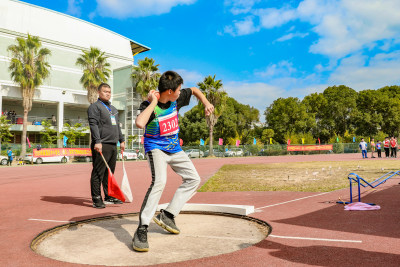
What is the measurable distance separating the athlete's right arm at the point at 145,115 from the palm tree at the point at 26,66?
34426mm

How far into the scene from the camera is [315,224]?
423 centimetres

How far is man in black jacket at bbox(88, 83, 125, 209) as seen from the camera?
19.2 ft

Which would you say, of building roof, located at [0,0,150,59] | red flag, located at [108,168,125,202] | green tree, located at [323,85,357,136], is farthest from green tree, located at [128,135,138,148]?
red flag, located at [108,168,125,202]

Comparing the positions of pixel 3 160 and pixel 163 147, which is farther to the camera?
pixel 3 160

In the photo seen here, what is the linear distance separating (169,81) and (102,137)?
117 inches

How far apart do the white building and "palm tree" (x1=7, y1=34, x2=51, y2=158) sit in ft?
8.42

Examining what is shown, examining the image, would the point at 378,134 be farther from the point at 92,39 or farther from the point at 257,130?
the point at 92,39

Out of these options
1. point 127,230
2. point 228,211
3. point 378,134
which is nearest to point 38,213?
point 127,230

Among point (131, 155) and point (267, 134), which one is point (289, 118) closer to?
point (267, 134)

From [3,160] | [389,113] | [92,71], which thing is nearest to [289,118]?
[389,113]

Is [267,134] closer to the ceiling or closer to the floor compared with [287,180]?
closer to the ceiling

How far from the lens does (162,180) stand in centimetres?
360

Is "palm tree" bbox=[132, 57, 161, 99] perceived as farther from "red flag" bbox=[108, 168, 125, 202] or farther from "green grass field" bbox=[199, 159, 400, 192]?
"red flag" bbox=[108, 168, 125, 202]

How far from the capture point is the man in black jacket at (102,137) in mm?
5855
